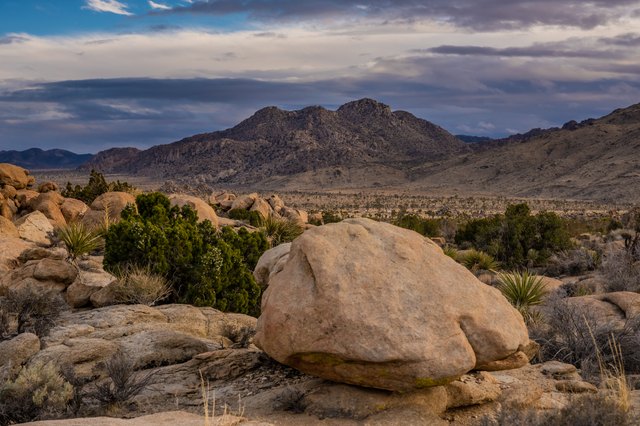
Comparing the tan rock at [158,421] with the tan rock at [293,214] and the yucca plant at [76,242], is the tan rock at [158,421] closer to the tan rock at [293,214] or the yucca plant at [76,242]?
the yucca plant at [76,242]

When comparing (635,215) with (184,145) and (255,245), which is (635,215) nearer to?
(255,245)

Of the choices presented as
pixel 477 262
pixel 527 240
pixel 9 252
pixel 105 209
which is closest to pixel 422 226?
pixel 527 240

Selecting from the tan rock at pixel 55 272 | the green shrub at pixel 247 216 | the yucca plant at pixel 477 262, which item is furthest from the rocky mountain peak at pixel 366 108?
the tan rock at pixel 55 272

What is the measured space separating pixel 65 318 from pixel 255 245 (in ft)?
24.9

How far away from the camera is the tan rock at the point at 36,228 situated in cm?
2434

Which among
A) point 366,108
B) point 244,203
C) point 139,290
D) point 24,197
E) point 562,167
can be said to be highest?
Result: point 366,108

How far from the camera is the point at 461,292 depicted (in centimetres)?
830

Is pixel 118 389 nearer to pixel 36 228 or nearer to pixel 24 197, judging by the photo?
pixel 36 228

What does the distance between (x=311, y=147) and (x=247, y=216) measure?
12190 centimetres

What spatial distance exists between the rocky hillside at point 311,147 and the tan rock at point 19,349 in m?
126

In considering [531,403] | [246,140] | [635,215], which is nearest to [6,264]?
[531,403]

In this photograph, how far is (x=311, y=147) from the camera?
16012 centimetres

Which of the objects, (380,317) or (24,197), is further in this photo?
(24,197)

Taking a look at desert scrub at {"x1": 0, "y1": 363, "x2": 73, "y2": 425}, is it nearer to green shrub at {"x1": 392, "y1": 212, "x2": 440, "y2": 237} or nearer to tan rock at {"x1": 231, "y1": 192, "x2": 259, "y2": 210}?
green shrub at {"x1": 392, "y1": 212, "x2": 440, "y2": 237}
